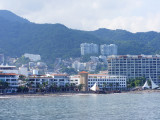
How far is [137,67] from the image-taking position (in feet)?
648

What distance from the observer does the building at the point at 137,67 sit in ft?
646

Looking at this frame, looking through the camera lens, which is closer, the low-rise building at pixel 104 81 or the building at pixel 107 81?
the low-rise building at pixel 104 81

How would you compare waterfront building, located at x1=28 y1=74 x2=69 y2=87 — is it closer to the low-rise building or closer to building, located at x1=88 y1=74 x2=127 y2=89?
the low-rise building

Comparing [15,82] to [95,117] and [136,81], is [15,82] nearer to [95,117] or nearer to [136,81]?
[136,81]

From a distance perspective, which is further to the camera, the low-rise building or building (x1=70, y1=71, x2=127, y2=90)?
the low-rise building

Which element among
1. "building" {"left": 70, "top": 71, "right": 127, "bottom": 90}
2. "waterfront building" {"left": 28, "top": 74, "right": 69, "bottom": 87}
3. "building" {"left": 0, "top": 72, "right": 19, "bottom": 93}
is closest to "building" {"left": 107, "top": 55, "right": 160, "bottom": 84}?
"building" {"left": 70, "top": 71, "right": 127, "bottom": 90}

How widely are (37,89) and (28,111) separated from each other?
210 feet

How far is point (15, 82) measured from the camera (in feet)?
430

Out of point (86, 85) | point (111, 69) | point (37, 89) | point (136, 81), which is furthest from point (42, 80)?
point (111, 69)

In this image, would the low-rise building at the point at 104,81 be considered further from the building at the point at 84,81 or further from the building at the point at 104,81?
the building at the point at 84,81

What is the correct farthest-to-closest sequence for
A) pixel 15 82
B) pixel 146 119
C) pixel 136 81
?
pixel 136 81 < pixel 15 82 < pixel 146 119

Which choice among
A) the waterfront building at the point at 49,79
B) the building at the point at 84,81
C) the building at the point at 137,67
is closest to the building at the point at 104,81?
the waterfront building at the point at 49,79

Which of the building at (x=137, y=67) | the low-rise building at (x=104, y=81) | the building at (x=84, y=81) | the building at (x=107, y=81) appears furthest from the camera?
the building at (x=137, y=67)

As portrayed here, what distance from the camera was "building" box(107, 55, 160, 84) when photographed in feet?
646
